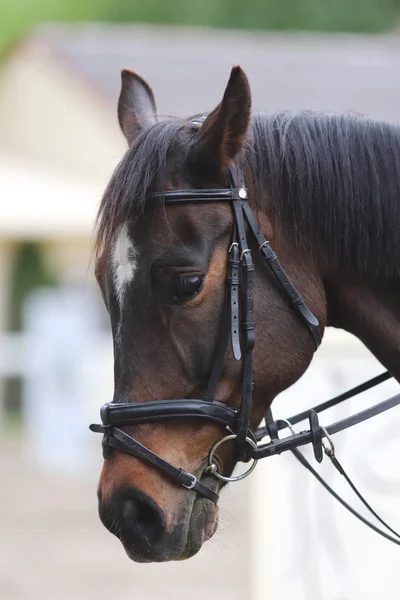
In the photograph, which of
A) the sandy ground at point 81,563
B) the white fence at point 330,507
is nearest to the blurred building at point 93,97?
the sandy ground at point 81,563

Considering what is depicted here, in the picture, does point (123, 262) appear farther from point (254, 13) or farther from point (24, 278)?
point (254, 13)

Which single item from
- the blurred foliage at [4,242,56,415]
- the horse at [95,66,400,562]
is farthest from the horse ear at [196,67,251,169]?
the blurred foliage at [4,242,56,415]

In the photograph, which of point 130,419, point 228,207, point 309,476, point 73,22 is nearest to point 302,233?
point 228,207

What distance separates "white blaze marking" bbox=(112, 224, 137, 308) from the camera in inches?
102

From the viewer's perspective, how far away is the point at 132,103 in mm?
3217

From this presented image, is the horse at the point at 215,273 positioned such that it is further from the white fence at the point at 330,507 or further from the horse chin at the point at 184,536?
the white fence at the point at 330,507

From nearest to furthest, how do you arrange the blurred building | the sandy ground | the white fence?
the white fence
the sandy ground
the blurred building

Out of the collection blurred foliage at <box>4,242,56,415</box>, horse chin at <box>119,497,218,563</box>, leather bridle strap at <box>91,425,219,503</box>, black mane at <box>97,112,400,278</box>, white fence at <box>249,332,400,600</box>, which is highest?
black mane at <box>97,112,400,278</box>

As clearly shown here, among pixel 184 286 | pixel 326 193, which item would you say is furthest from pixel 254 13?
pixel 184 286

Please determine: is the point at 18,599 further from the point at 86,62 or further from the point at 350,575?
the point at 86,62

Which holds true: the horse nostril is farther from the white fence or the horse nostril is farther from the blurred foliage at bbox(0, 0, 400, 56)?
the blurred foliage at bbox(0, 0, 400, 56)

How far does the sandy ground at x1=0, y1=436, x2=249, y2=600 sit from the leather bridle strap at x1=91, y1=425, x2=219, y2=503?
10.5 feet

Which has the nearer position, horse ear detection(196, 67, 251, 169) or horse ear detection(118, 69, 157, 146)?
horse ear detection(196, 67, 251, 169)

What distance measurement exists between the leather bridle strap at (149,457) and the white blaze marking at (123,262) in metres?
0.35
